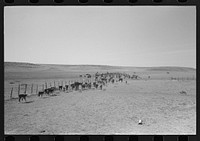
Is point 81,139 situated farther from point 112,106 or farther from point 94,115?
point 112,106

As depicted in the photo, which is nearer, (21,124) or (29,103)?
(21,124)

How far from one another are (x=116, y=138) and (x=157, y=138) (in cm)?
108

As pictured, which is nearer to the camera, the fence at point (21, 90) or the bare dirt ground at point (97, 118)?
the bare dirt ground at point (97, 118)

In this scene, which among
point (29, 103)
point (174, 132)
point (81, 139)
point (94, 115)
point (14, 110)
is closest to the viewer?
point (81, 139)

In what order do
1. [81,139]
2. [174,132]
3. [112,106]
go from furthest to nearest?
[112,106]
[174,132]
[81,139]

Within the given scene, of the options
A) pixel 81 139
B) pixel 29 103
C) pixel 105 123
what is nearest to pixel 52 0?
pixel 81 139

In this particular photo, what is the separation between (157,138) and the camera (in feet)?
15.6

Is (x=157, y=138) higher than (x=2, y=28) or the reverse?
the reverse

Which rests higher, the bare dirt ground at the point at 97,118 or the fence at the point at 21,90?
the fence at the point at 21,90

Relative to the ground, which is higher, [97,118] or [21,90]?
[21,90]

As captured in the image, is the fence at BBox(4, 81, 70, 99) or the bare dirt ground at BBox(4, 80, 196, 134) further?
the fence at BBox(4, 81, 70, 99)

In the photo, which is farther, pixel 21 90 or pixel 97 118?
pixel 21 90

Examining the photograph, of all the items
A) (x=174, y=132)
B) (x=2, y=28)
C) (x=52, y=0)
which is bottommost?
(x=174, y=132)

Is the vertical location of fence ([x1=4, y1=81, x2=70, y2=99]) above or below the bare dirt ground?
above
